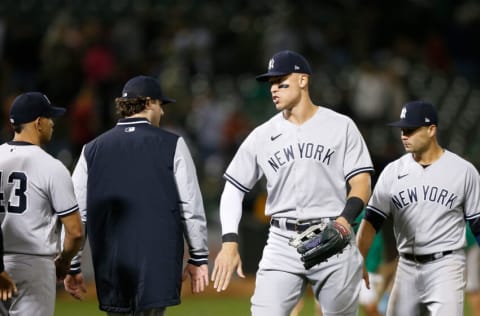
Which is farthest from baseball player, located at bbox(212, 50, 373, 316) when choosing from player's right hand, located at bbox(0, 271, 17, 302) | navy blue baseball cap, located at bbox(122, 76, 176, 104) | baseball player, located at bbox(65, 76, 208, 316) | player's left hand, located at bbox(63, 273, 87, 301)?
player's right hand, located at bbox(0, 271, 17, 302)

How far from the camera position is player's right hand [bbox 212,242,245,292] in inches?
266

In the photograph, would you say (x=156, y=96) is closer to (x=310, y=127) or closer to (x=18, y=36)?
(x=310, y=127)

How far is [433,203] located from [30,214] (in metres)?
2.93

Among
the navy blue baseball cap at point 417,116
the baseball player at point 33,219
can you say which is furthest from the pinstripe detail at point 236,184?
the navy blue baseball cap at point 417,116

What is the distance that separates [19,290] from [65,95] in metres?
9.14

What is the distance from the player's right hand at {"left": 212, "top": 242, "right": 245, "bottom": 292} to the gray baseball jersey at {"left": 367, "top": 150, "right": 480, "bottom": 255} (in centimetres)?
148

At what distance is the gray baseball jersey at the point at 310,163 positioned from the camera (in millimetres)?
6984

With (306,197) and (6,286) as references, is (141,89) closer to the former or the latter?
(306,197)

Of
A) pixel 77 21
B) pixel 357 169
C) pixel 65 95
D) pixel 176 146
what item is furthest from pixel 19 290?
pixel 77 21

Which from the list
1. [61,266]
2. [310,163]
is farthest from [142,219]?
[310,163]

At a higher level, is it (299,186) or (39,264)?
(299,186)

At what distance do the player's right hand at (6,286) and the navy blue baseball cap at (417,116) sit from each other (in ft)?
10.1

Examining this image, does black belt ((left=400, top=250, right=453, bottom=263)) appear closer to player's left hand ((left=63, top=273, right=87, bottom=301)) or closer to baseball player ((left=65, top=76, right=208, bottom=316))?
baseball player ((left=65, top=76, right=208, bottom=316))

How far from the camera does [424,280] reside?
24.9ft
